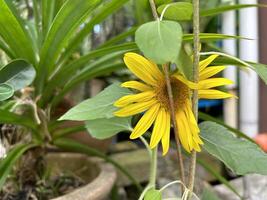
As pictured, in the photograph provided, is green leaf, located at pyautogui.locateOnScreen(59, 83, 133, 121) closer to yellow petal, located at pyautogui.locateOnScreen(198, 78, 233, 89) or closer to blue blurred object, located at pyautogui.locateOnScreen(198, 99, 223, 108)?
yellow petal, located at pyautogui.locateOnScreen(198, 78, 233, 89)

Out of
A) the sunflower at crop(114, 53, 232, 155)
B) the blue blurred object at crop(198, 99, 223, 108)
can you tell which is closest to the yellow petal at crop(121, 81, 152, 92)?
the sunflower at crop(114, 53, 232, 155)

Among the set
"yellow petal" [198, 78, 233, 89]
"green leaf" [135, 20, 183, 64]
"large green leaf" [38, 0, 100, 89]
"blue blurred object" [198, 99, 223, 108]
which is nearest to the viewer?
"green leaf" [135, 20, 183, 64]

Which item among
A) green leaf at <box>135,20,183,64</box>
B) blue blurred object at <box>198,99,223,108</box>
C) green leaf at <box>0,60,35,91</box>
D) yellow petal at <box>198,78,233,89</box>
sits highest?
green leaf at <box>135,20,183,64</box>

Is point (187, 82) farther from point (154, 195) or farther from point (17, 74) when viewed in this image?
point (17, 74)

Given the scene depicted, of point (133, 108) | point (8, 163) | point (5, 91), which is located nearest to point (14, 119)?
point (8, 163)

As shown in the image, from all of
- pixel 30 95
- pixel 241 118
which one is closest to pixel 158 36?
pixel 30 95

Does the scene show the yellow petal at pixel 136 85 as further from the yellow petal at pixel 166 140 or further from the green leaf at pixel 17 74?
the green leaf at pixel 17 74
